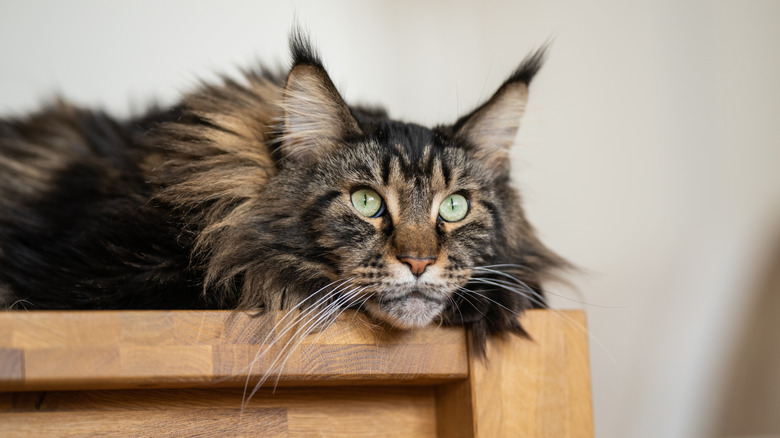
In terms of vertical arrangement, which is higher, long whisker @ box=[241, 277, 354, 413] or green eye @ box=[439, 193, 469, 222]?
green eye @ box=[439, 193, 469, 222]

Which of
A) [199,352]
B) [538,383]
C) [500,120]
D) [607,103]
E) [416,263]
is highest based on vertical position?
[607,103]

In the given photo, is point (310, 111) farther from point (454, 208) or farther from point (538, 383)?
point (538, 383)

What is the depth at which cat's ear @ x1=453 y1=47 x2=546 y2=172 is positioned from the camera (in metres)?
1.34

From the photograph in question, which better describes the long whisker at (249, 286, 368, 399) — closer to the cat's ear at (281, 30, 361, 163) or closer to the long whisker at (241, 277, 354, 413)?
the long whisker at (241, 277, 354, 413)

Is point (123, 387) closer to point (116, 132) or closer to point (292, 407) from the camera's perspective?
point (292, 407)

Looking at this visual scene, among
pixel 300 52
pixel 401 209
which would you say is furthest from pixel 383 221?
pixel 300 52

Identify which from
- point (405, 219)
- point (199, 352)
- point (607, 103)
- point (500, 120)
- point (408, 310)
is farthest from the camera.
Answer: point (607, 103)

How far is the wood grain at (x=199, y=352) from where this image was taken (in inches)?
35.4

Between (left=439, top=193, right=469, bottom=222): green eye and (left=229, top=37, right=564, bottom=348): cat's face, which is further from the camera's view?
(left=439, top=193, right=469, bottom=222): green eye

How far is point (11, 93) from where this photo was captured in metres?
1.98

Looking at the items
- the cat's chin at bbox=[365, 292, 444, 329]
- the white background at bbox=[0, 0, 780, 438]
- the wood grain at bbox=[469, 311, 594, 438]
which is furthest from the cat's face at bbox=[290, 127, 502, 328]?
the white background at bbox=[0, 0, 780, 438]

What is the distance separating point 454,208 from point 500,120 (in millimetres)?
258

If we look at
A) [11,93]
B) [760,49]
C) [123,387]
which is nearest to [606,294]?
[760,49]

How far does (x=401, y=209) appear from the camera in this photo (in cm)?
121
